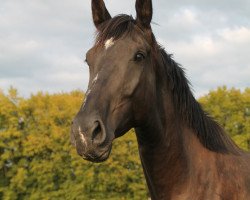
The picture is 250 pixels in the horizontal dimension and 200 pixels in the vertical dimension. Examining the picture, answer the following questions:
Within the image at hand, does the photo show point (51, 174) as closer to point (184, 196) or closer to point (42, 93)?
point (42, 93)

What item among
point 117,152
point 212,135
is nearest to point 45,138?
point 117,152

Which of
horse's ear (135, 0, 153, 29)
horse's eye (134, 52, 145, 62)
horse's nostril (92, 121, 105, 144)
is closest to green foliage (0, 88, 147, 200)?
horse's ear (135, 0, 153, 29)

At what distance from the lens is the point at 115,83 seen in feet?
12.6

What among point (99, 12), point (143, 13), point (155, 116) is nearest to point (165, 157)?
point (155, 116)

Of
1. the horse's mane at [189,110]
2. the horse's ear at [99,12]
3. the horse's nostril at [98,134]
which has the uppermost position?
the horse's ear at [99,12]

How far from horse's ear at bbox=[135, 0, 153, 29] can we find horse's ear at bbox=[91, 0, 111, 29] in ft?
1.43

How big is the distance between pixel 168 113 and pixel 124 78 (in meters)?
0.77

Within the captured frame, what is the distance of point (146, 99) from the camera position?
4.08 metres

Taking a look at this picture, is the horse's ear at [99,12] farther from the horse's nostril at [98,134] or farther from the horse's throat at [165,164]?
the horse's nostril at [98,134]

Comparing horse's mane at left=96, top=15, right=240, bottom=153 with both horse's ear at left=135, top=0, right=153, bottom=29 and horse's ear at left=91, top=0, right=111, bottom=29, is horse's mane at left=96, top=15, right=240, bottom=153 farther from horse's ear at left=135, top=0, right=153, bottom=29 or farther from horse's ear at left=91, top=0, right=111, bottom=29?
horse's ear at left=91, top=0, right=111, bottom=29

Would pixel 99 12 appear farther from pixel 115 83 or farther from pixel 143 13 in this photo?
pixel 115 83

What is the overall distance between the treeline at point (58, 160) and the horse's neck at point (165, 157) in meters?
8.34

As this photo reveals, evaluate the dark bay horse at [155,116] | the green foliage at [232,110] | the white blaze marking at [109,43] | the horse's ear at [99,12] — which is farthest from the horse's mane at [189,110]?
the green foliage at [232,110]

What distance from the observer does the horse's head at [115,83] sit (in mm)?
3475
